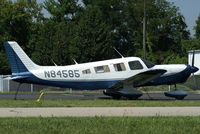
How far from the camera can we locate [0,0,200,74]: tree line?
61250mm

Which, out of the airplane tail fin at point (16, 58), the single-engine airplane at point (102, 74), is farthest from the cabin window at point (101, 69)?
the airplane tail fin at point (16, 58)

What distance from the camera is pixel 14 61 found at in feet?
87.9

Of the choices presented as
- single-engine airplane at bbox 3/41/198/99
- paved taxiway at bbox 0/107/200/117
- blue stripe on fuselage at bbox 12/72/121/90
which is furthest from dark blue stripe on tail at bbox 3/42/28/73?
paved taxiway at bbox 0/107/200/117

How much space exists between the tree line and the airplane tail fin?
29605 mm

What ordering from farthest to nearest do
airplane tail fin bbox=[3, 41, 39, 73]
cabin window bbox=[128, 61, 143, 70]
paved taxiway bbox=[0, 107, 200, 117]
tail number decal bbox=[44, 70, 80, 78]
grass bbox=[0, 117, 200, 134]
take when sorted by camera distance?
1. tail number decal bbox=[44, 70, 80, 78]
2. cabin window bbox=[128, 61, 143, 70]
3. airplane tail fin bbox=[3, 41, 39, 73]
4. paved taxiway bbox=[0, 107, 200, 117]
5. grass bbox=[0, 117, 200, 134]

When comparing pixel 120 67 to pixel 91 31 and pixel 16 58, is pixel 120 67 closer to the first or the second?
pixel 16 58

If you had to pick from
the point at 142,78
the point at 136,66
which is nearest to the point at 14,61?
the point at 136,66

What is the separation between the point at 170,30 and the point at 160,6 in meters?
5.07

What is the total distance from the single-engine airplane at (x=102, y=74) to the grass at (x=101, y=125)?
39.8 feet

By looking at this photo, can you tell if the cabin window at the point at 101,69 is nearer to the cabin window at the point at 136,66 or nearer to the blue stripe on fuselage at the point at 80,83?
the blue stripe on fuselage at the point at 80,83

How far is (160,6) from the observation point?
308ft

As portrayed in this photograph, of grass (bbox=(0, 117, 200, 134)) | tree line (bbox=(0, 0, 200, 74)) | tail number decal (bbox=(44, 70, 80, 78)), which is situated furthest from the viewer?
tree line (bbox=(0, 0, 200, 74))

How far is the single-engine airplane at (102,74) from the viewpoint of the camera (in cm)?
2692

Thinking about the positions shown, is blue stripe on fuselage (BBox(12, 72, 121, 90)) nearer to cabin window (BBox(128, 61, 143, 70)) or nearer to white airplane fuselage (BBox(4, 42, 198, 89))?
white airplane fuselage (BBox(4, 42, 198, 89))
